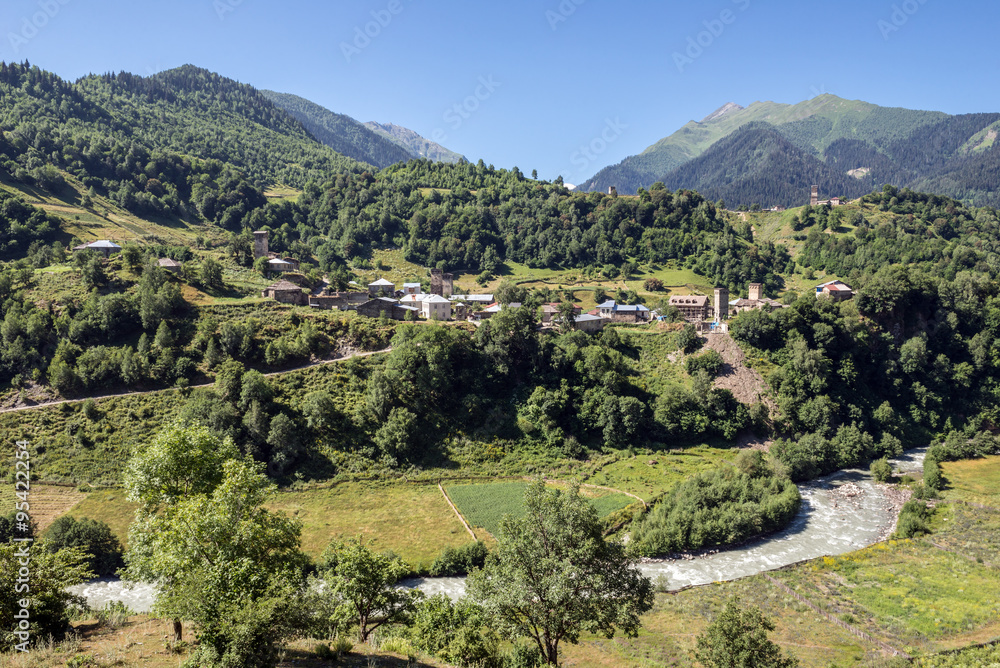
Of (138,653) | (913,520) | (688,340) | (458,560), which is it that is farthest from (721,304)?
(138,653)

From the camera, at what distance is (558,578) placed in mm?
16641

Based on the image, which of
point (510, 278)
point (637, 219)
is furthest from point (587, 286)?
point (637, 219)

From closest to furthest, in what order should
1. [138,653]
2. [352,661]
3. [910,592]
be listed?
[138,653], [352,661], [910,592]

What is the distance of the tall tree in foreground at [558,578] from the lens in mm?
17109

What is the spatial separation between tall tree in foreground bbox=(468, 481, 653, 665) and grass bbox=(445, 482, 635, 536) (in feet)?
72.1

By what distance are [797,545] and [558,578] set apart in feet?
106

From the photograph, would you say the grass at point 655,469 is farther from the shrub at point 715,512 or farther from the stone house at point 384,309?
the stone house at point 384,309

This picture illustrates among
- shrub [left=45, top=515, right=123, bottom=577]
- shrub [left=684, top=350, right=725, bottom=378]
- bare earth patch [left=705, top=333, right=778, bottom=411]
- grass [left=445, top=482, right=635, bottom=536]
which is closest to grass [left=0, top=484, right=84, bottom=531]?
shrub [left=45, top=515, right=123, bottom=577]

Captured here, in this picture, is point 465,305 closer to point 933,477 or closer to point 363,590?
point 933,477

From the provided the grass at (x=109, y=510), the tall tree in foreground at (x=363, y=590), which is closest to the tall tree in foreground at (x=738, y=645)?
the tall tree in foreground at (x=363, y=590)

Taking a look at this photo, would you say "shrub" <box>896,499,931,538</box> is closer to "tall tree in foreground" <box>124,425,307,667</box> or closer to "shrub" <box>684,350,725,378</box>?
"shrub" <box>684,350,725,378</box>

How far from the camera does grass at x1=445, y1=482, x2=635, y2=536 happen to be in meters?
41.6

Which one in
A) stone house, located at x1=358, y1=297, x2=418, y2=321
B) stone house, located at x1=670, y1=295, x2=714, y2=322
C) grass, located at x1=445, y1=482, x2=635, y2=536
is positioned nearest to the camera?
grass, located at x1=445, y1=482, x2=635, y2=536

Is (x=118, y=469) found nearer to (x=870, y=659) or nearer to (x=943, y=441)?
(x=870, y=659)
